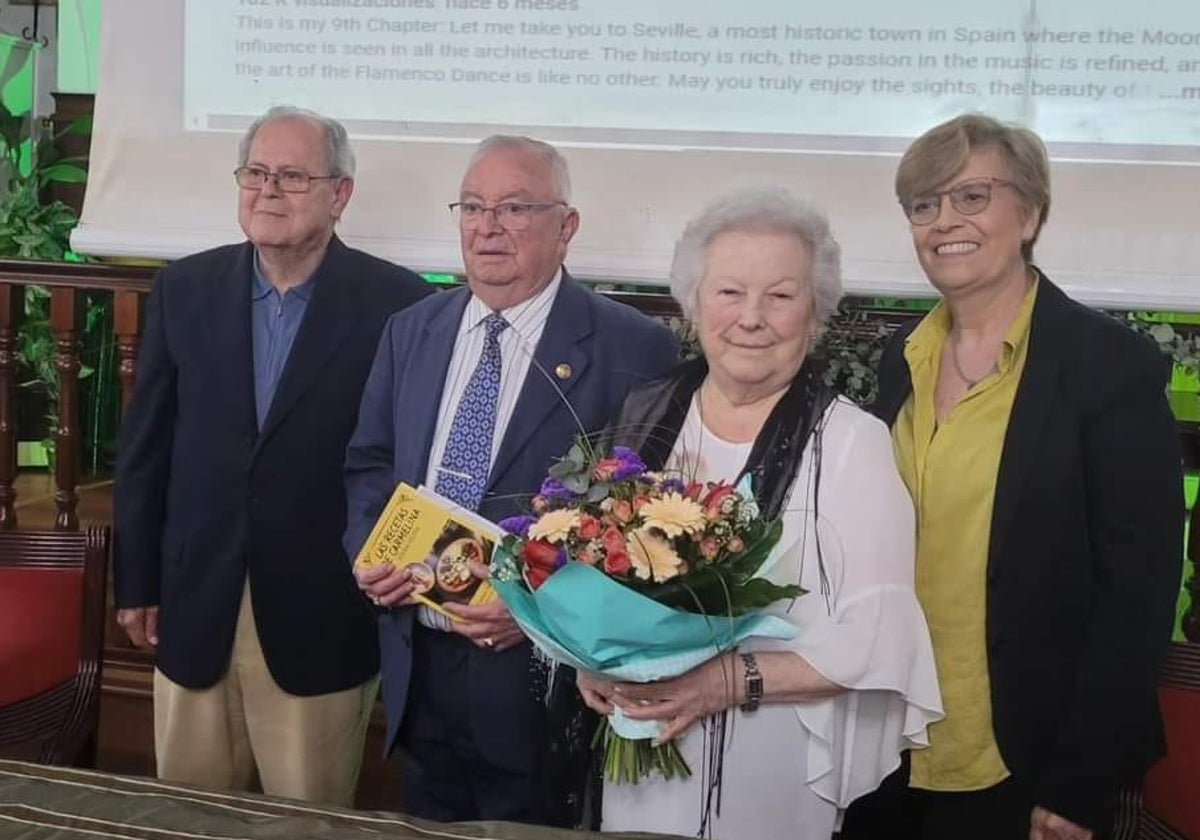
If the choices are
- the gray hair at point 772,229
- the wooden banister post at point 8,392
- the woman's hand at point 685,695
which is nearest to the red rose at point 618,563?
the woman's hand at point 685,695

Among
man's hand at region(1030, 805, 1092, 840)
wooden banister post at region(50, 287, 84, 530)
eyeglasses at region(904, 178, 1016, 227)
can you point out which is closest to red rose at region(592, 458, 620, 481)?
eyeglasses at region(904, 178, 1016, 227)

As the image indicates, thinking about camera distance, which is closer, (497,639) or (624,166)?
(497,639)

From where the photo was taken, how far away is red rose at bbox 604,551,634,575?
1.33 metres

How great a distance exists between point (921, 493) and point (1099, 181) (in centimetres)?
103

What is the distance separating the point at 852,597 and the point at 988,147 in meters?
0.66


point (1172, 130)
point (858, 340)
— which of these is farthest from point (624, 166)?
point (1172, 130)

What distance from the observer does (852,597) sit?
150 centimetres

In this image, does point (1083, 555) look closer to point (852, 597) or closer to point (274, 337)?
point (852, 597)

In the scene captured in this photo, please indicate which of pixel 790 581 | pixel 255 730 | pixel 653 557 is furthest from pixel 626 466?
pixel 255 730

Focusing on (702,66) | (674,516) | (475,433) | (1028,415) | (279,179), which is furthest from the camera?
(702,66)

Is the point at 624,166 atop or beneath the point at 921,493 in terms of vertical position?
atop

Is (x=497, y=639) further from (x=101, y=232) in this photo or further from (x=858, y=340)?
(x=101, y=232)

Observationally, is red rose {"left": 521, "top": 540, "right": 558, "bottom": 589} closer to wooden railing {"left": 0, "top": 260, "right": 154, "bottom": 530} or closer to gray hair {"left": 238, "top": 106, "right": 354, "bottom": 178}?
gray hair {"left": 238, "top": 106, "right": 354, "bottom": 178}

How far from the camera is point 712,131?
8.21 ft
